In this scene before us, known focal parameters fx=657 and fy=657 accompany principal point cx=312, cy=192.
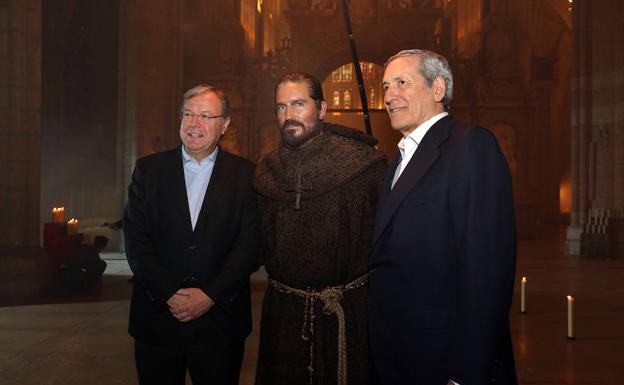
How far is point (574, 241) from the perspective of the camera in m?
15.2

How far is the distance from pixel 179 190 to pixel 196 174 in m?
0.15

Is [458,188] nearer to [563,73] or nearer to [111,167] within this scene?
[111,167]

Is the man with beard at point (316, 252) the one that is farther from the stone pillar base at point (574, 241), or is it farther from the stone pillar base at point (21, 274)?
the stone pillar base at point (574, 241)

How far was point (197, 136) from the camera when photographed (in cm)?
306

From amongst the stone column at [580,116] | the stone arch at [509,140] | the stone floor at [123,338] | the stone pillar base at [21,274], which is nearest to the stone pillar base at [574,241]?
the stone column at [580,116]

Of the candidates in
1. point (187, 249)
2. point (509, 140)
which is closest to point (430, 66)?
point (187, 249)

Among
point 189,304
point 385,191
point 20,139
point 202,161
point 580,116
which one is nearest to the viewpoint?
point 385,191

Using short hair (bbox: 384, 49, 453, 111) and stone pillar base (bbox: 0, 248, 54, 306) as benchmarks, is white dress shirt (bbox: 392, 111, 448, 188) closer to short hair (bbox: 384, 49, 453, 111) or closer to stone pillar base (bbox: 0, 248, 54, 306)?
short hair (bbox: 384, 49, 453, 111)

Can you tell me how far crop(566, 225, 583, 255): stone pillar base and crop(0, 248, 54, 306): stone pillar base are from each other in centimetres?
1156

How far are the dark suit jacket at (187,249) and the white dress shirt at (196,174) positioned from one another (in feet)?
0.17

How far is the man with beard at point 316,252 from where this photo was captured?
2939 millimetres

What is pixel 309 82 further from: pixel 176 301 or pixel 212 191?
pixel 176 301

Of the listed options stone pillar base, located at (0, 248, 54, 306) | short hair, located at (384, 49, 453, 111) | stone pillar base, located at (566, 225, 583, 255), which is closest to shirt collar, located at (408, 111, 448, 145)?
short hair, located at (384, 49, 453, 111)

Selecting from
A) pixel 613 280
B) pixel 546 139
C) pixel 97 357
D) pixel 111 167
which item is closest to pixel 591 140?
pixel 613 280
